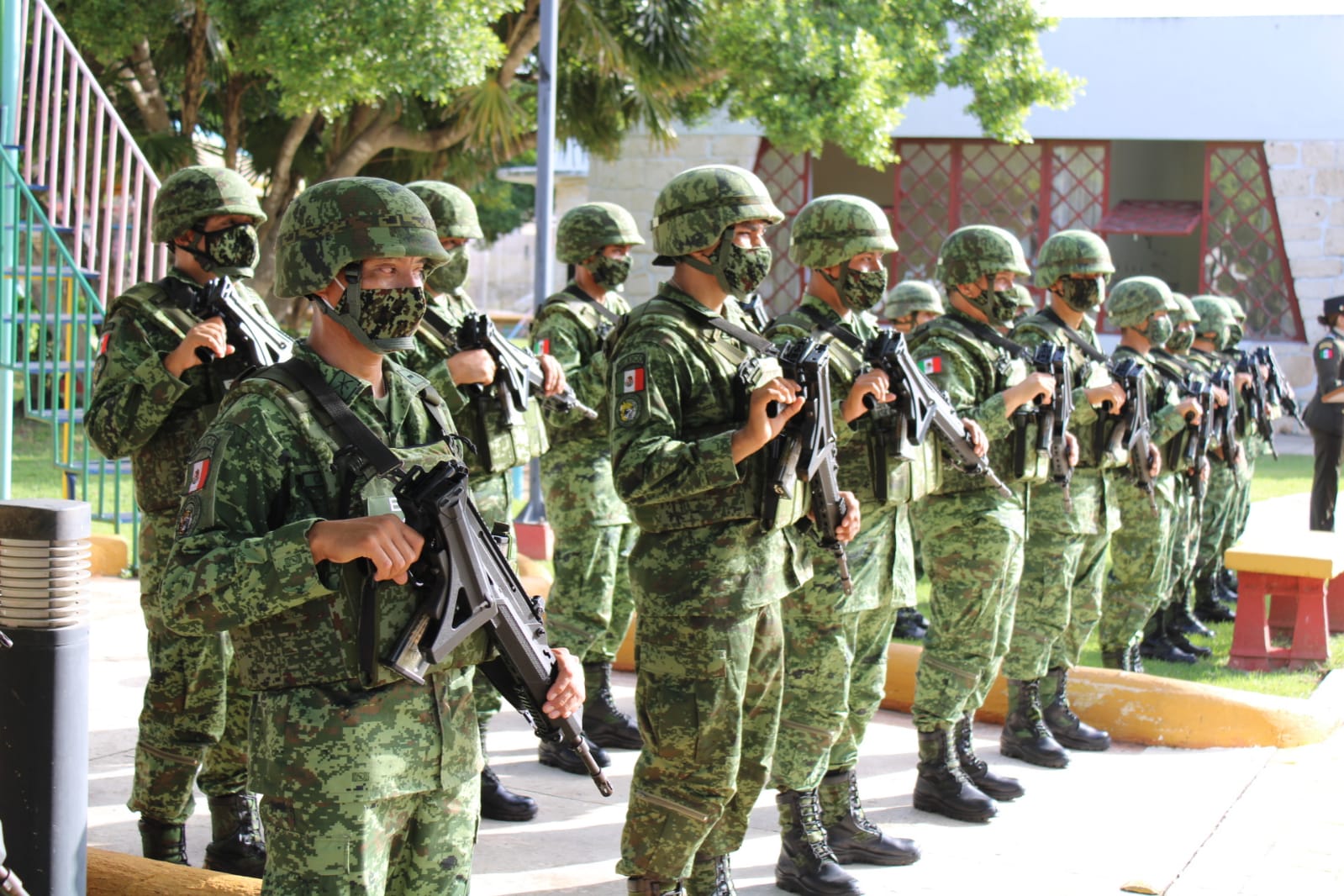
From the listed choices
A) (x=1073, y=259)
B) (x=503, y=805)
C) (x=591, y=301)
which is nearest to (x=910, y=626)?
(x=1073, y=259)

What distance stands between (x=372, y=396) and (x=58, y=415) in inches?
266

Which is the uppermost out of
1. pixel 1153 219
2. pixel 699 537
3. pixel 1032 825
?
pixel 1153 219

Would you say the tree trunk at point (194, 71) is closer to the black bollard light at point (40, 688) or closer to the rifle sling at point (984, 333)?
the rifle sling at point (984, 333)

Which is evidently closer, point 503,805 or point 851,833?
point 851,833

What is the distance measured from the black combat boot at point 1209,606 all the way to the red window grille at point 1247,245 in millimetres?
11648

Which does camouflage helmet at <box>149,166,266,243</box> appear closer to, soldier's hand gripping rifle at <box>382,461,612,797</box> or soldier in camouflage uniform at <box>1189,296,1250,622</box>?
soldier's hand gripping rifle at <box>382,461,612,797</box>

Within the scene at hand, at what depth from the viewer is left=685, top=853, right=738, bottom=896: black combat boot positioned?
14.7ft

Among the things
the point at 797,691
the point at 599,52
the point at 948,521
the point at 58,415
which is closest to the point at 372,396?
the point at 797,691

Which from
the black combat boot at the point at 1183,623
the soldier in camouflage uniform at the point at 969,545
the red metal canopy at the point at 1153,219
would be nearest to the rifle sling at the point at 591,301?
the soldier in camouflage uniform at the point at 969,545

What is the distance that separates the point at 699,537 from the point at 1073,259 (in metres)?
3.42

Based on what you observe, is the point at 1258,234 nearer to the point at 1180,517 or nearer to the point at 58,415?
the point at 1180,517

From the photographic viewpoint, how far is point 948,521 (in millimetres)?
5918

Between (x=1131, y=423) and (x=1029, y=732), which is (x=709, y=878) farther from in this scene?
(x=1131, y=423)

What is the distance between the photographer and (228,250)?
16.0 ft
